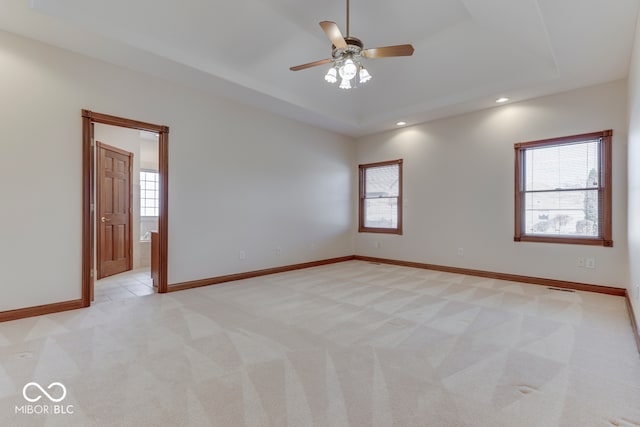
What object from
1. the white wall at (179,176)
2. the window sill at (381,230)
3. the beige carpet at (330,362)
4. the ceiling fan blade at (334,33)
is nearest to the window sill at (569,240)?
the beige carpet at (330,362)

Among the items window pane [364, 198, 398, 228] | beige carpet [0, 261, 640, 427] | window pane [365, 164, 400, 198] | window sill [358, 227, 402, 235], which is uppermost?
window pane [365, 164, 400, 198]

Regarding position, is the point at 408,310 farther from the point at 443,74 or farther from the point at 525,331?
the point at 443,74

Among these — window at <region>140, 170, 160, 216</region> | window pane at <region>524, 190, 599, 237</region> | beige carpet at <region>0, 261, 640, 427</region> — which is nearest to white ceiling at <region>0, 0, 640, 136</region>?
window pane at <region>524, 190, 599, 237</region>

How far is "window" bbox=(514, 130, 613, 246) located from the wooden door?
22.1 feet

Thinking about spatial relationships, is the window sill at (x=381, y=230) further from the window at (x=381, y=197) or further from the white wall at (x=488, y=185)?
the white wall at (x=488, y=185)

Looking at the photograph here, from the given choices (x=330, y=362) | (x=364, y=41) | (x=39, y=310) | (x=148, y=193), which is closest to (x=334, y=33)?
(x=364, y=41)

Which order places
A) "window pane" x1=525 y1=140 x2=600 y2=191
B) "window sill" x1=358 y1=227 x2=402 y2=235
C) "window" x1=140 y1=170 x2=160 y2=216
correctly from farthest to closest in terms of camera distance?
"window" x1=140 y1=170 x2=160 y2=216
"window sill" x1=358 y1=227 x2=402 y2=235
"window pane" x1=525 y1=140 x2=600 y2=191

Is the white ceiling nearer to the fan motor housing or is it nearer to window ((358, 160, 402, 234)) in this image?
the fan motor housing

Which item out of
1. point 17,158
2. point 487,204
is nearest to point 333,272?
point 487,204

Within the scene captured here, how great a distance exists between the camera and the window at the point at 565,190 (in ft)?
13.5

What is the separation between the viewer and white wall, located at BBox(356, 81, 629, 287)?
406cm

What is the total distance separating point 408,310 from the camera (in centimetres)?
341

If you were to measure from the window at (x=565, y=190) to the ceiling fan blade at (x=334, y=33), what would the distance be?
139 inches

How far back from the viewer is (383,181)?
6.67 m
